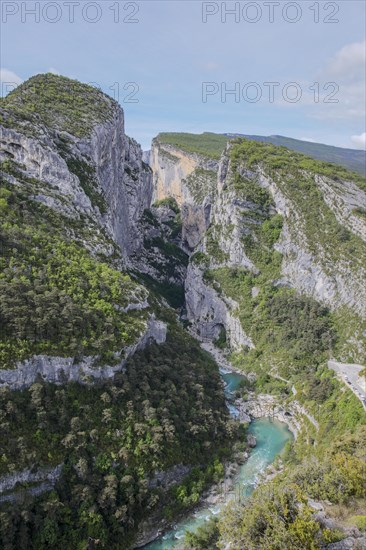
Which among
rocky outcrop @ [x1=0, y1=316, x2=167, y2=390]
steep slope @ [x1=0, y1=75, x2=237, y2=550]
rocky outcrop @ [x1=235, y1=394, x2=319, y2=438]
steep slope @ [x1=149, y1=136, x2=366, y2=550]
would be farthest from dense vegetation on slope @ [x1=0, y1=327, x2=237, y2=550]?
rocky outcrop @ [x1=235, y1=394, x2=319, y2=438]

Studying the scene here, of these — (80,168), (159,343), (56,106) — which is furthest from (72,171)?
(159,343)

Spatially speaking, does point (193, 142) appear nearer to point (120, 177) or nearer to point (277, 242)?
point (120, 177)

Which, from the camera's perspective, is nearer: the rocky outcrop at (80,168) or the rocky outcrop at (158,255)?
the rocky outcrop at (80,168)

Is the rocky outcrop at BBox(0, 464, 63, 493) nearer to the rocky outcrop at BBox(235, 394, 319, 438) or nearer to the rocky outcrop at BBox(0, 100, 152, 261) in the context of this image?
the rocky outcrop at BBox(235, 394, 319, 438)

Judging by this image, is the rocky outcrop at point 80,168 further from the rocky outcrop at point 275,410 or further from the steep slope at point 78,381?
the rocky outcrop at point 275,410

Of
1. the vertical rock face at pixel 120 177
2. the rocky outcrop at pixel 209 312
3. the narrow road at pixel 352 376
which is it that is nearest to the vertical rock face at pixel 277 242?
the rocky outcrop at pixel 209 312

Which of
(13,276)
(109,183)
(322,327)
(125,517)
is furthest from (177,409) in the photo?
(109,183)
